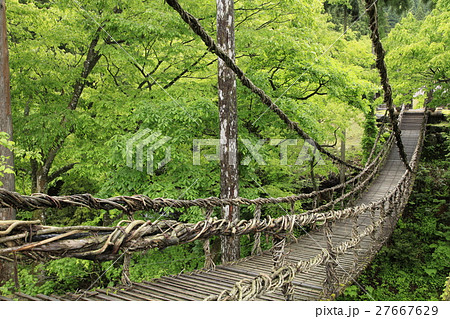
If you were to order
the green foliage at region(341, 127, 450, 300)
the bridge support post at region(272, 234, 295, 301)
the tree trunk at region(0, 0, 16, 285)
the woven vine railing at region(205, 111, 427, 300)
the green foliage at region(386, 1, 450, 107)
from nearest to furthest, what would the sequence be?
1. the woven vine railing at region(205, 111, 427, 300)
2. the bridge support post at region(272, 234, 295, 301)
3. the tree trunk at region(0, 0, 16, 285)
4. the green foliage at region(341, 127, 450, 300)
5. the green foliage at region(386, 1, 450, 107)

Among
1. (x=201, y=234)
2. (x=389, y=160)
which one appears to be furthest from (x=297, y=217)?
(x=389, y=160)

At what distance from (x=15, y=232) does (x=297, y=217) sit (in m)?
1.74

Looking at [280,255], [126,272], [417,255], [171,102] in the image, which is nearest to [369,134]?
[417,255]

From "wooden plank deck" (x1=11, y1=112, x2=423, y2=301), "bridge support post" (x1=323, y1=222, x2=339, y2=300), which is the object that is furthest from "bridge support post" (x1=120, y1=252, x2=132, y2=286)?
"bridge support post" (x1=323, y1=222, x2=339, y2=300)

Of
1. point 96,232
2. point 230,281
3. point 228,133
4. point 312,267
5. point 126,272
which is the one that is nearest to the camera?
point 96,232

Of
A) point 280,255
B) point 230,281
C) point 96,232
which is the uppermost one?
point 96,232

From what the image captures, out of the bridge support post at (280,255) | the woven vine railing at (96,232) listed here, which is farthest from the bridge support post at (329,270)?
the woven vine railing at (96,232)

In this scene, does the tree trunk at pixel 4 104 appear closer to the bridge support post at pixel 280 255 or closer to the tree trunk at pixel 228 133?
the tree trunk at pixel 228 133

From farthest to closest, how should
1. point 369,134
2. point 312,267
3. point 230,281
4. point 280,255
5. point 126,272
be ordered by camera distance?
1. point 369,134
2. point 230,281
3. point 312,267
4. point 126,272
5. point 280,255

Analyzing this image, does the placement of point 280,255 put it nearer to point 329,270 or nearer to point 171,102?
point 329,270

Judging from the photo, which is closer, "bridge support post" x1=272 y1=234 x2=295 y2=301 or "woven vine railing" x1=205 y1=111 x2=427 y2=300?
"woven vine railing" x1=205 y1=111 x2=427 y2=300

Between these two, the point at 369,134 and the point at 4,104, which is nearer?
the point at 4,104

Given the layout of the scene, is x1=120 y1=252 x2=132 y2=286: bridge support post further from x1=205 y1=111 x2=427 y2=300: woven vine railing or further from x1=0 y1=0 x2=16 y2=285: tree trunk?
x1=0 y1=0 x2=16 y2=285: tree trunk

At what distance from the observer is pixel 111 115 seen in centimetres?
610
